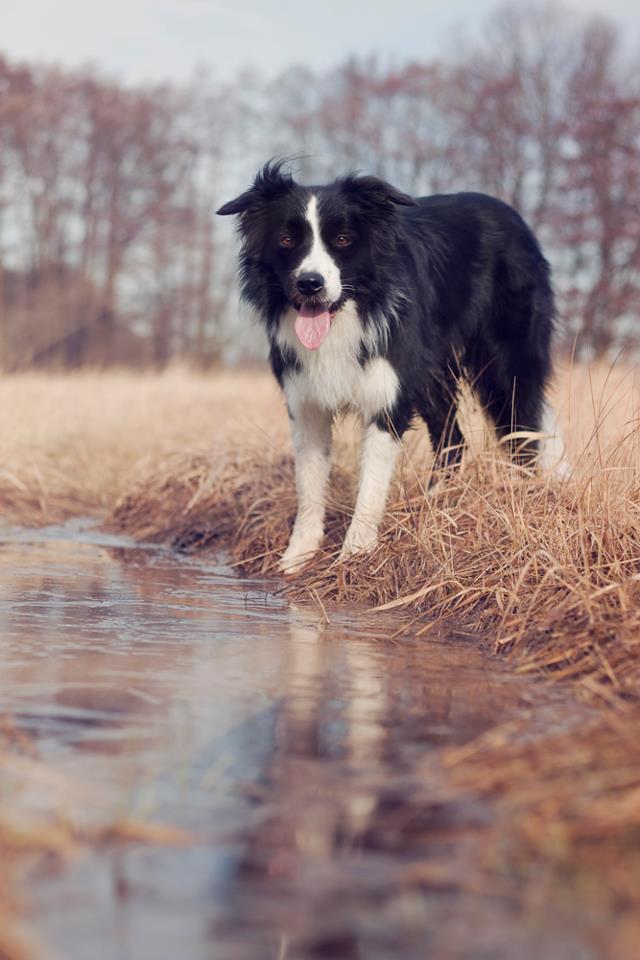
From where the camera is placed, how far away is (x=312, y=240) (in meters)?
4.57

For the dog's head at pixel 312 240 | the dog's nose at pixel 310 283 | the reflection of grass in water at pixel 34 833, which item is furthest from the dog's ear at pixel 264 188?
the reflection of grass in water at pixel 34 833

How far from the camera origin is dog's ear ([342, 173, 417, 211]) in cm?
463

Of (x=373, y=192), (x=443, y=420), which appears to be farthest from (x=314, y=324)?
(x=443, y=420)

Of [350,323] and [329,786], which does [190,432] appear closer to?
[350,323]

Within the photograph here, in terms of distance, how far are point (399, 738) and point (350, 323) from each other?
104 inches

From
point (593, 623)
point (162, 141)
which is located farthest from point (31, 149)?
point (593, 623)

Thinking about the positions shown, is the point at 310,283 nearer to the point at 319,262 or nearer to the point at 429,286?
the point at 319,262

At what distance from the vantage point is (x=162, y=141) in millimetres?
26844

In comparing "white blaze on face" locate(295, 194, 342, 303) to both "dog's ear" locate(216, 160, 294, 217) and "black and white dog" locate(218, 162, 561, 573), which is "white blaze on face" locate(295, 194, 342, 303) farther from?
"dog's ear" locate(216, 160, 294, 217)

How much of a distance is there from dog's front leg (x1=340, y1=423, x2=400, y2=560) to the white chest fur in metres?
0.11

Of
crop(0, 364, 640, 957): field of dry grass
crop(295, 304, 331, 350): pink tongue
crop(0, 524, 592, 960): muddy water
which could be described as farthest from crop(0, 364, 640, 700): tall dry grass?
crop(295, 304, 331, 350): pink tongue

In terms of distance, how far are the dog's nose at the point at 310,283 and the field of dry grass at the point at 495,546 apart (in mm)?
814

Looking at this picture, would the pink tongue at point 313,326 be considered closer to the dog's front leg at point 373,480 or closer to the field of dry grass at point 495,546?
the dog's front leg at point 373,480

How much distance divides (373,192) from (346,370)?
0.74 meters
